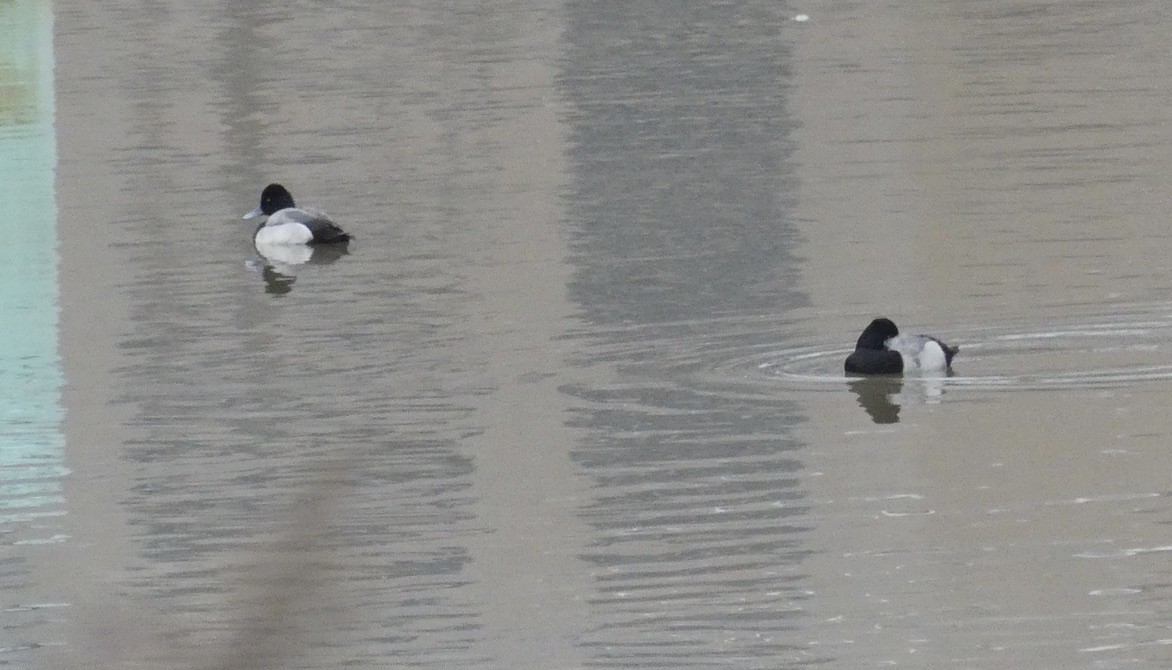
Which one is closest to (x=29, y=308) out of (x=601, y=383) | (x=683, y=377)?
(x=601, y=383)

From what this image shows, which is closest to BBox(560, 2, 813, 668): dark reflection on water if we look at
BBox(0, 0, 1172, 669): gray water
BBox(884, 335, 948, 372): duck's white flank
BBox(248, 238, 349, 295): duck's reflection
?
BBox(0, 0, 1172, 669): gray water

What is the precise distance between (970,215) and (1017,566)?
27.2 ft

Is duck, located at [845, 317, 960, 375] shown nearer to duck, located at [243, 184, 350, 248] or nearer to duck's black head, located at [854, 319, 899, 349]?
duck's black head, located at [854, 319, 899, 349]

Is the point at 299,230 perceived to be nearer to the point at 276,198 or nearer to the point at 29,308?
the point at 276,198

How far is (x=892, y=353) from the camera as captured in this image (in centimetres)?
1091

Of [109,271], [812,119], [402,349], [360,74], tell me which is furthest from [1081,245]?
[360,74]

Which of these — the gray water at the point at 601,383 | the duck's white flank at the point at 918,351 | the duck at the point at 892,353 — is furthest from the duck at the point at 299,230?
the duck's white flank at the point at 918,351

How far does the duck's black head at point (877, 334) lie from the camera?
10.8 meters

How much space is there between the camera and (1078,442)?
31.4ft

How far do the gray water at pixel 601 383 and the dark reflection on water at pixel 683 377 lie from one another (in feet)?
0.11

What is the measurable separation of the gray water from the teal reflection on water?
0.16 feet

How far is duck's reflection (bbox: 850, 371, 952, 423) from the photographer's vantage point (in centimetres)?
1055

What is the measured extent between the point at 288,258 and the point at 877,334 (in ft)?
19.4

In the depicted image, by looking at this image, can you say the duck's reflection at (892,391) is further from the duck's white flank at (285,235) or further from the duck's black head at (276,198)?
the duck's black head at (276,198)
